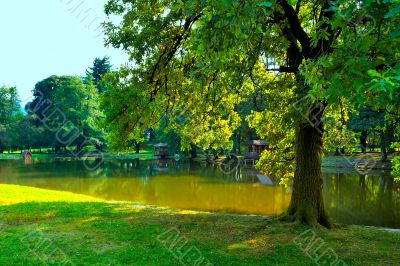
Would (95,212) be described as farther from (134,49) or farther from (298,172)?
(298,172)

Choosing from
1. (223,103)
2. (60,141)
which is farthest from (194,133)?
(60,141)

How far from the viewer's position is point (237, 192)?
85.6 feet

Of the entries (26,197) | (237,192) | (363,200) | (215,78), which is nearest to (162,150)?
(237,192)

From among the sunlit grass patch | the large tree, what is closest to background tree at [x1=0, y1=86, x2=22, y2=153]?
the sunlit grass patch

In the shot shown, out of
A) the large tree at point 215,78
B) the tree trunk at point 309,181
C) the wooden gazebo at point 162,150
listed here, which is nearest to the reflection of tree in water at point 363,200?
the large tree at point 215,78

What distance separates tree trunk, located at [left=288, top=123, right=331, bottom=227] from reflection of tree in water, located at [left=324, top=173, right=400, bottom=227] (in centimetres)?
779

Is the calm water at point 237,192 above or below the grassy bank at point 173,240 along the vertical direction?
below

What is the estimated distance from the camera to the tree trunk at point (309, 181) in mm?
11312

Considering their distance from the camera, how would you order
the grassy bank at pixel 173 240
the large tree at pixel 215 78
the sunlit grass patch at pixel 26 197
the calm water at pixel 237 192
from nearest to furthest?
the grassy bank at pixel 173 240 → the large tree at pixel 215 78 → the sunlit grass patch at pixel 26 197 → the calm water at pixel 237 192

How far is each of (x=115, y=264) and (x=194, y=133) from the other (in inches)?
302

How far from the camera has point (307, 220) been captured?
11.2 m

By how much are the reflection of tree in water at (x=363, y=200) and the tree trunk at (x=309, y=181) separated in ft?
25.6

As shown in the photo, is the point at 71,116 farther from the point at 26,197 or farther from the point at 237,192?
the point at 26,197

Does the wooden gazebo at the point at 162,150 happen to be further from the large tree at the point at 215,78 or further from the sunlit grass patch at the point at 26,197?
the large tree at the point at 215,78
